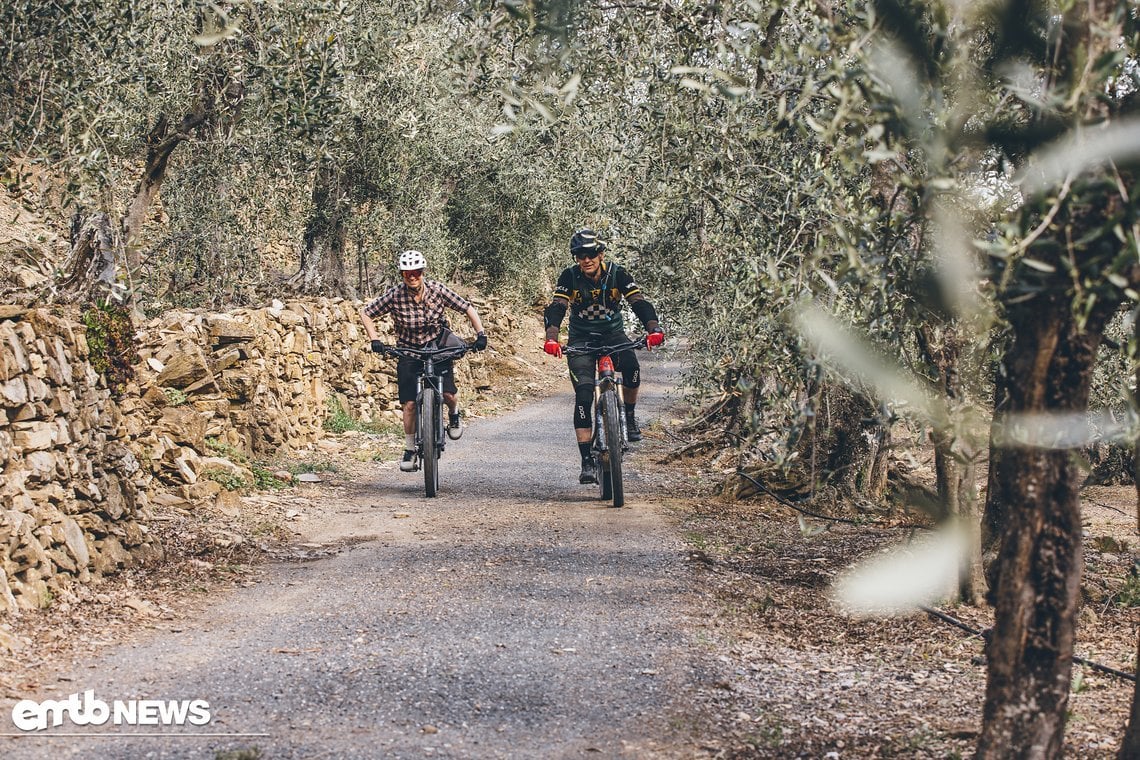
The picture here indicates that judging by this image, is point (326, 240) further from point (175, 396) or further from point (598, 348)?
point (598, 348)

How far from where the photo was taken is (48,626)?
6.12 metres

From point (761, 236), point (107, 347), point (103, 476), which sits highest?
point (761, 236)

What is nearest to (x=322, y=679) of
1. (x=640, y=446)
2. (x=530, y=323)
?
(x=640, y=446)

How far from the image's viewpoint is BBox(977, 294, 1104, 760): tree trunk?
3.46 m

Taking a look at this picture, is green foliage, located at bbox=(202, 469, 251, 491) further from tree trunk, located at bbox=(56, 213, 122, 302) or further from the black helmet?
the black helmet

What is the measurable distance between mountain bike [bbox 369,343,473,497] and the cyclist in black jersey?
4.43 ft

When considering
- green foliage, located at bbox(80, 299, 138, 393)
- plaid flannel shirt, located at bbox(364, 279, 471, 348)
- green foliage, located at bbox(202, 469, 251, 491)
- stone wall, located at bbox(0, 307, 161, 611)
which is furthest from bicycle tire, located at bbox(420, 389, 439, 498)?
stone wall, located at bbox(0, 307, 161, 611)

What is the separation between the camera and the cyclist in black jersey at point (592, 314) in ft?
33.5

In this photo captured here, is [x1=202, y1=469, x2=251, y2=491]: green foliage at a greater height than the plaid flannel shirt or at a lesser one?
lesser

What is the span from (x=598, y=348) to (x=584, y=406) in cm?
60

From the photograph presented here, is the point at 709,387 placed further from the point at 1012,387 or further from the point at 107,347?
the point at 1012,387

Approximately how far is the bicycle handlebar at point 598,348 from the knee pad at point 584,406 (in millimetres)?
320

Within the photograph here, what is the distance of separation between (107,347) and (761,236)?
5265mm

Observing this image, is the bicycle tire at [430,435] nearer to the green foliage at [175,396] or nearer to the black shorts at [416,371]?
the black shorts at [416,371]
